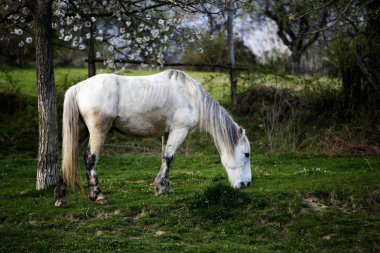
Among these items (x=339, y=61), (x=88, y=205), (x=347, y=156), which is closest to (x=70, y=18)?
(x=88, y=205)

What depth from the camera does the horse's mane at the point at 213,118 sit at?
9602 millimetres

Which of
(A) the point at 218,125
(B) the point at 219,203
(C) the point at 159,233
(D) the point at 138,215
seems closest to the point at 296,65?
(A) the point at 218,125

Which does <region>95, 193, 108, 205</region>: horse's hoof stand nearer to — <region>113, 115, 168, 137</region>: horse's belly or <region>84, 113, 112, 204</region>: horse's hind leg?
<region>84, 113, 112, 204</region>: horse's hind leg

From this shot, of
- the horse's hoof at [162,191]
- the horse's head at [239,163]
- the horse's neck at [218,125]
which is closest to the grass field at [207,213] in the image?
the horse's hoof at [162,191]

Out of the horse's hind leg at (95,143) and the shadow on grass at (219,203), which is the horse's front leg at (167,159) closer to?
the shadow on grass at (219,203)

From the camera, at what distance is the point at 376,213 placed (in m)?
8.36

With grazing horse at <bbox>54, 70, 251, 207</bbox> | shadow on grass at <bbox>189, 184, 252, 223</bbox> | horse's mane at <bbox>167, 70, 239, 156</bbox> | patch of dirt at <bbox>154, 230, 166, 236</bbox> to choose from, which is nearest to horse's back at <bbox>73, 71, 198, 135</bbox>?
grazing horse at <bbox>54, 70, 251, 207</bbox>

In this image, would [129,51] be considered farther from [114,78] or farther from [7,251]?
[7,251]

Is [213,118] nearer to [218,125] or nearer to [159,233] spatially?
[218,125]

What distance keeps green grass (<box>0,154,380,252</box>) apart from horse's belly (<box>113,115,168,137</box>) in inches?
44.4

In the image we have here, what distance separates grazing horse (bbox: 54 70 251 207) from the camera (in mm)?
8773

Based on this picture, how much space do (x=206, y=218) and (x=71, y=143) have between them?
2481 mm

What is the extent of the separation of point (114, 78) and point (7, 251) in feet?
10.8

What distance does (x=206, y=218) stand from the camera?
26.9 feet
